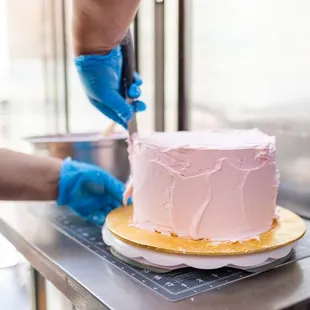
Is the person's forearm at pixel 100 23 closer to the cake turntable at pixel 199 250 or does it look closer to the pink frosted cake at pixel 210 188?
the pink frosted cake at pixel 210 188

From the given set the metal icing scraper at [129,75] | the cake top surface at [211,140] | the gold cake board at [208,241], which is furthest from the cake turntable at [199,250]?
the metal icing scraper at [129,75]

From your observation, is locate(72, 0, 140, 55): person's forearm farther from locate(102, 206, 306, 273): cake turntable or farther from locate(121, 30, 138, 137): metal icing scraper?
locate(102, 206, 306, 273): cake turntable

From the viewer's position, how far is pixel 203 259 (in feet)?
2.19

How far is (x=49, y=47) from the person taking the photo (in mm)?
1698

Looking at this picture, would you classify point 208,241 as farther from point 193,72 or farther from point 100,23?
point 193,72

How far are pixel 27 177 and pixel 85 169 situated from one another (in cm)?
11

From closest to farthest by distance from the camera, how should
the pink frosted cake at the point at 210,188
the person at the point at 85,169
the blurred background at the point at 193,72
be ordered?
the pink frosted cake at the point at 210,188
the person at the point at 85,169
the blurred background at the point at 193,72

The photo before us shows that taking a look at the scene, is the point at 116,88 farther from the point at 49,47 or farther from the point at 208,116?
the point at 49,47

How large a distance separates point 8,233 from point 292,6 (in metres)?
0.76

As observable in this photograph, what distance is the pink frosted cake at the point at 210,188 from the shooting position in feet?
2.32

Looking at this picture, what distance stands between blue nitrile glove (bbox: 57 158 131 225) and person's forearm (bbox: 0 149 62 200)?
20 millimetres

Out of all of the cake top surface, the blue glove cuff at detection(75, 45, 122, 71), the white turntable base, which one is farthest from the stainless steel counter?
the blue glove cuff at detection(75, 45, 122, 71)

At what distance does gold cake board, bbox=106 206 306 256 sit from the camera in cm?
67

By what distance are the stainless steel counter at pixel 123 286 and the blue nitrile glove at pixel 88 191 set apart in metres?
0.09
